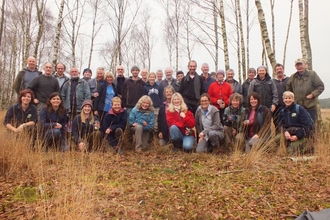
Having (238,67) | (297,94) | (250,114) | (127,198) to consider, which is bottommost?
(127,198)

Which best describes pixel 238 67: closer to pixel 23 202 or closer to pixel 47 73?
pixel 47 73

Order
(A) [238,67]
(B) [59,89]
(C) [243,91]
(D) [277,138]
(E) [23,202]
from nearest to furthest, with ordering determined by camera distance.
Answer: (E) [23,202], (D) [277,138], (B) [59,89], (C) [243,91], (A) [238,67]

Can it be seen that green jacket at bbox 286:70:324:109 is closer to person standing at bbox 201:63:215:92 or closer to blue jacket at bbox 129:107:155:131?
person standing at bbox 201:63:215:92

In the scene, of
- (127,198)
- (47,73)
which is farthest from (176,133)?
(47,73)

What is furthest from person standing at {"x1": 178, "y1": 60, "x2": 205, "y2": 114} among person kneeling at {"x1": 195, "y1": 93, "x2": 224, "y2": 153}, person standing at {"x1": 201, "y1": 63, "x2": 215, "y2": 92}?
person kneeling at {"x1": 195, "y1": 93, "x2": 224, "y2": 153}

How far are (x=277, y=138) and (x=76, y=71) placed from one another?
17.2 feet

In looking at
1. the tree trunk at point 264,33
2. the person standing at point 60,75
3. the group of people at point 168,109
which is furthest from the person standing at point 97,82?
the tree trunk at point 264,33

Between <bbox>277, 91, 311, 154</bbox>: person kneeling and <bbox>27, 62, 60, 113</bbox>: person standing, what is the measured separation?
5.51 meters

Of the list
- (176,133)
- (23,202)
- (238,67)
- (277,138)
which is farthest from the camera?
(238,67)

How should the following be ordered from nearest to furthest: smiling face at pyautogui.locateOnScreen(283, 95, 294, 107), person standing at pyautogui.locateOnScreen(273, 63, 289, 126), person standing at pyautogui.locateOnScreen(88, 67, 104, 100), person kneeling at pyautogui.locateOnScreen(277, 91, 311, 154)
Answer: person kneeling at pyautogui.locateOnScreen(277, 91, 311, 154), smiling face at pyautogui.locateOnScreen(283, 95, 294, 107), person standing at pyautogui.locateOnScreen(273, 63, 289, 126), person standing at pyautogui.locateOnScreen(88, 67, 104, 100)

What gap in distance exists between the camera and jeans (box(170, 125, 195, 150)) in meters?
6.08

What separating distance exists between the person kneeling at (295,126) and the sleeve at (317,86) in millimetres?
713

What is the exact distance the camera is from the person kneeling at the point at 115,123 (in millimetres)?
6012

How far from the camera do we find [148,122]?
6.38 metres
